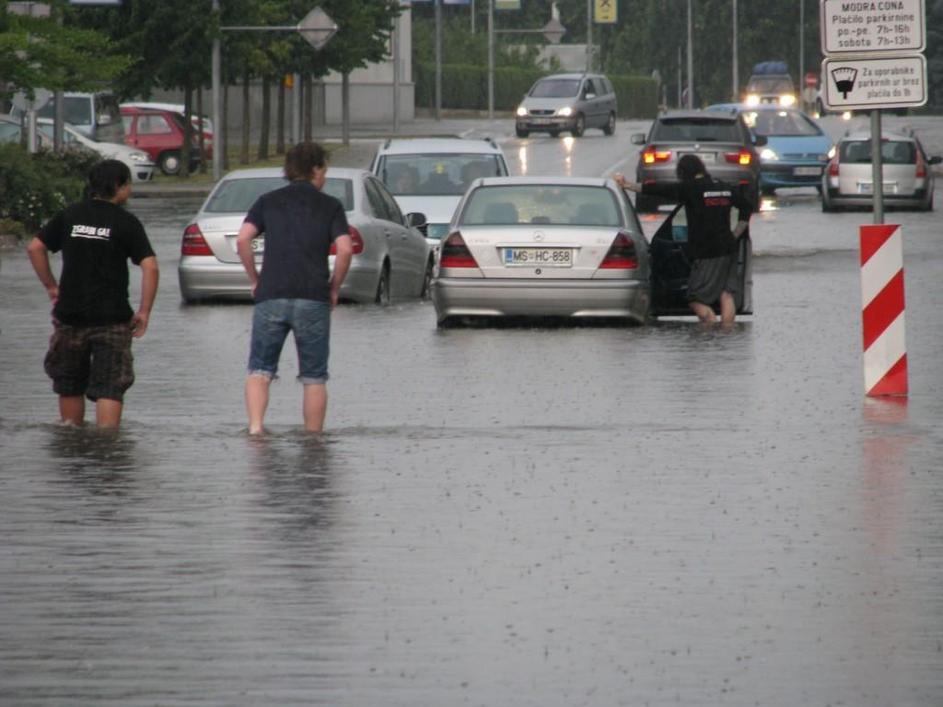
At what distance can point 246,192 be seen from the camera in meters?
24.5

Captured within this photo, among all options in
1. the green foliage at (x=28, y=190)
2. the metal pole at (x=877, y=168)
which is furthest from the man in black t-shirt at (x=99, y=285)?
the green foliage at (x=28, y=190)

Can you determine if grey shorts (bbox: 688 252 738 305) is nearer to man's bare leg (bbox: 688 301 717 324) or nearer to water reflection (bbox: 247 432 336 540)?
man's bare leg (bbox: 688 301 717 324)

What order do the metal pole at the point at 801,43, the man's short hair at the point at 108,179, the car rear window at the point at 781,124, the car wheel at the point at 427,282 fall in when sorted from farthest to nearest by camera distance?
the metal pole at the point at 801,43, the car rear window at the point at 781,124, the car wheel at the point at 427,282, the man's short hair at the point at 108,179

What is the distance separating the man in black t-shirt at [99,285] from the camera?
12758 millimetres

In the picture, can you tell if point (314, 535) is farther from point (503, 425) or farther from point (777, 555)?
point (503, 425)

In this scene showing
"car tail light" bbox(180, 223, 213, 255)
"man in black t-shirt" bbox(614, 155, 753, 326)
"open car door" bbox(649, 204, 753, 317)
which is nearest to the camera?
"man in black t-shirt" bbox(614, 155, 753, 326)

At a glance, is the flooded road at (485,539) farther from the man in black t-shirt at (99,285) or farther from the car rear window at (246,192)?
the car rear window at (246,192)

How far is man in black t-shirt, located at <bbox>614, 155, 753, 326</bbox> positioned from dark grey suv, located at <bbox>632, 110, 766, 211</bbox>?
1971 centimetres

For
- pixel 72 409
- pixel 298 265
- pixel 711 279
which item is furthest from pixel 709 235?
pixel 72 409

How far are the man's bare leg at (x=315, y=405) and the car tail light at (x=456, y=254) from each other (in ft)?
25.1

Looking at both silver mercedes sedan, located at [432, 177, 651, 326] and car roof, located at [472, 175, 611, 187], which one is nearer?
silver mercedes sedan, located at [432, 177, 651, 326]

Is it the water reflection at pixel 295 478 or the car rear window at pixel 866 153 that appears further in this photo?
the car rear window at pixel 866 153

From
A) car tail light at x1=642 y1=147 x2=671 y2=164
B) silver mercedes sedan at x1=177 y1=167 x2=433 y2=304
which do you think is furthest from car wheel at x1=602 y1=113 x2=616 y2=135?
silver mercedes sedan at x1=177 y1=167 x2=433 y2=304

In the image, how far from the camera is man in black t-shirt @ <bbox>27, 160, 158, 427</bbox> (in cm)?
1276
